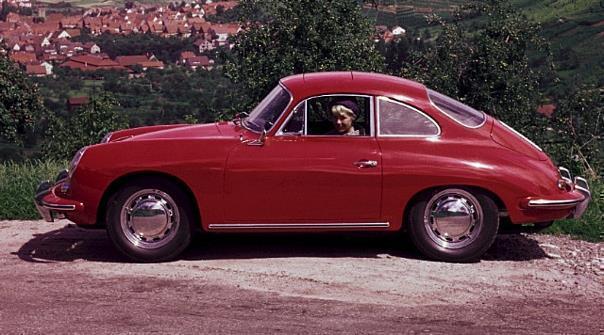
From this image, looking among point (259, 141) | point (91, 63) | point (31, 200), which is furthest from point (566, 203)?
point (91, 63)

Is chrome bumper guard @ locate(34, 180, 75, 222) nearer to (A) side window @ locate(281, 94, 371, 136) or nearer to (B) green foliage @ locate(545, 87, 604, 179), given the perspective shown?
(A) side window @ locate(281, 94, 371, 136)

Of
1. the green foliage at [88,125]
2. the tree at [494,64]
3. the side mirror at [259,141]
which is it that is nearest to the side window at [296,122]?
the side mirror at [259,141]

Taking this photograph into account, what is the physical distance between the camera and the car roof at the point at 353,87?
6.96 meters

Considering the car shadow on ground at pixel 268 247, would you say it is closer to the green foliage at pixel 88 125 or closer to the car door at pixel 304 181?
the car door at pixel 304 181

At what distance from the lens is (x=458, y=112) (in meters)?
7.16

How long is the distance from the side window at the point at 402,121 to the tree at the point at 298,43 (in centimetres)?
1365

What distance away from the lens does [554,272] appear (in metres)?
6.77

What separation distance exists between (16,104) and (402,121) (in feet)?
93.8

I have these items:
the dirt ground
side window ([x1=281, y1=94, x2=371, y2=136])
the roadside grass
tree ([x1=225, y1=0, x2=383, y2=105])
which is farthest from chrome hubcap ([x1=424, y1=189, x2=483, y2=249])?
tree ([x1=225, y1=0, x2=383, y2=105])

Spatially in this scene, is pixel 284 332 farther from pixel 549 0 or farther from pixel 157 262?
pixel 549 0

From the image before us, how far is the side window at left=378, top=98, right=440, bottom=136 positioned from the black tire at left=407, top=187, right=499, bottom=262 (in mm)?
461

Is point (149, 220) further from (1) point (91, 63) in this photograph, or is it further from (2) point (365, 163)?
(1) point (91, 63)

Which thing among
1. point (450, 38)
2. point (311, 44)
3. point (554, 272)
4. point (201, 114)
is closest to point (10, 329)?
point (554, 272)

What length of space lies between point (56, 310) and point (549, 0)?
59.7 metres
